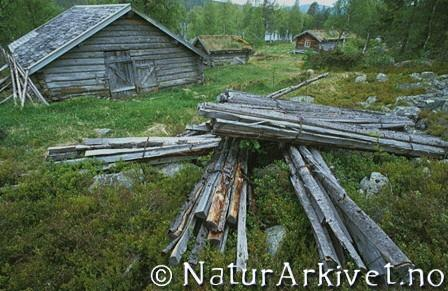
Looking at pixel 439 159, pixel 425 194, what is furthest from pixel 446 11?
pixel 425 194

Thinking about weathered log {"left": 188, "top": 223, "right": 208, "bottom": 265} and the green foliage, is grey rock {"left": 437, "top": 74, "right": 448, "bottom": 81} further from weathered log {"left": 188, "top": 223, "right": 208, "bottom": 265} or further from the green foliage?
weathered log {"left": 188, "top": 223, "right": 208, "bottom": 265}

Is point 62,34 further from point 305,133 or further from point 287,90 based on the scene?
point 305,133

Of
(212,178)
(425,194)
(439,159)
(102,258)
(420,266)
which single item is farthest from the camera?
(439,159)

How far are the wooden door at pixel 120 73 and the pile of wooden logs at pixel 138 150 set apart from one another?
365 inches

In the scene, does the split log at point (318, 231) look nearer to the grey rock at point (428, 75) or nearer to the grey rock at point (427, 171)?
the grey rock at point (427, 171)

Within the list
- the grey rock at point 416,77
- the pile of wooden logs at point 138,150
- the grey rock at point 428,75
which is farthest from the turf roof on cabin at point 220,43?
the pile of wooden logs at point 138,150

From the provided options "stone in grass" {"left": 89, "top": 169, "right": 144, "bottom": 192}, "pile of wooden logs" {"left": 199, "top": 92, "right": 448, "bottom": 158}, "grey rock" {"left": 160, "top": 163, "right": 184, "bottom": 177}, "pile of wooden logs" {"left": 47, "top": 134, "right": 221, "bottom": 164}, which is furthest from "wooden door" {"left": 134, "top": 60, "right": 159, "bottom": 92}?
"stone in grass" {"left": 89, "top": 169, "right": 144, "bottom": 192}

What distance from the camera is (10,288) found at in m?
3.90

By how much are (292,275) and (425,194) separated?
2.91 m

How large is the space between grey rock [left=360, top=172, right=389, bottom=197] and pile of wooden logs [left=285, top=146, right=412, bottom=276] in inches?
31.2

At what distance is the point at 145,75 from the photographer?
1712 centimetres

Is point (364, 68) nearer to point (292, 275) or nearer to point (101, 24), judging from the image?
point (101, 24)

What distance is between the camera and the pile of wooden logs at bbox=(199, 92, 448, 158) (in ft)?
18.5


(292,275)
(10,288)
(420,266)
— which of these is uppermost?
(420,266)
